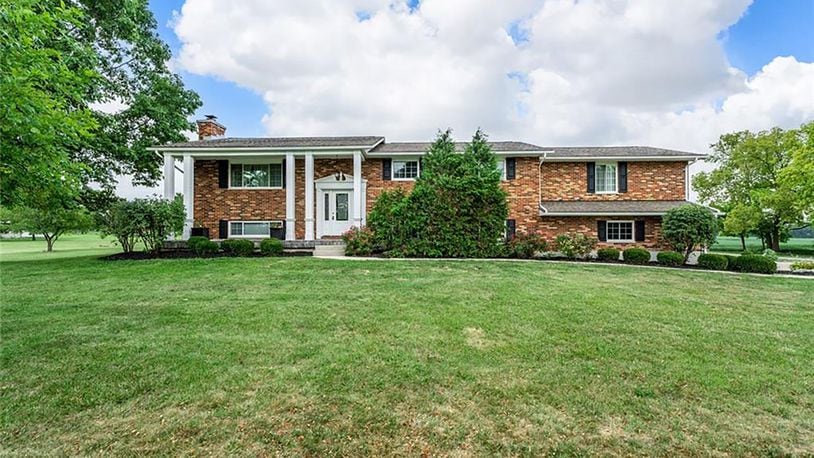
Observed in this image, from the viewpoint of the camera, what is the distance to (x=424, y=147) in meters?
17.8

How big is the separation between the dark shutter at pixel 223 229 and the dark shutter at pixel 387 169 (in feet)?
23.6

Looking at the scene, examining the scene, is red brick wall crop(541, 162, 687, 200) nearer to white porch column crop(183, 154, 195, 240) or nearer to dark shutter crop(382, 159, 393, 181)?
dark shutter crop(382, 159, 393, 181)

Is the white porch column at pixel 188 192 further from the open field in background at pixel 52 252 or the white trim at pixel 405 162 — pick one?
the white trim at pixel 405 162

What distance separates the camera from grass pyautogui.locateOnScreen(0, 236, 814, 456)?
283cm

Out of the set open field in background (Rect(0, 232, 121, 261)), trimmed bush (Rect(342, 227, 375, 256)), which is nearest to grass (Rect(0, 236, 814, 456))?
trimmed bush (Rect(342, 227, 375, 256))

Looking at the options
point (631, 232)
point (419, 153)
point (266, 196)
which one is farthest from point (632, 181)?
point (266, 196)

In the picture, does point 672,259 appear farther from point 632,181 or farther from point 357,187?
point 357,187

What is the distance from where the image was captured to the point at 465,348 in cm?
470

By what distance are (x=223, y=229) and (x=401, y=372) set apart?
16.0m

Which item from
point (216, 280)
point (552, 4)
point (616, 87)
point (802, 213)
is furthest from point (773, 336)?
point (802, 213)

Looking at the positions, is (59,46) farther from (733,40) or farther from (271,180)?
(733,40)

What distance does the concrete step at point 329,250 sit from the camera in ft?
47.0

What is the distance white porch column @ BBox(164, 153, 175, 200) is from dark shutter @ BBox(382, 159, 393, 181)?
8.45m

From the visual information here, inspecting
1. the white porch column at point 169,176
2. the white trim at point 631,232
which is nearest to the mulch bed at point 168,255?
the white porch column at point 169,176
